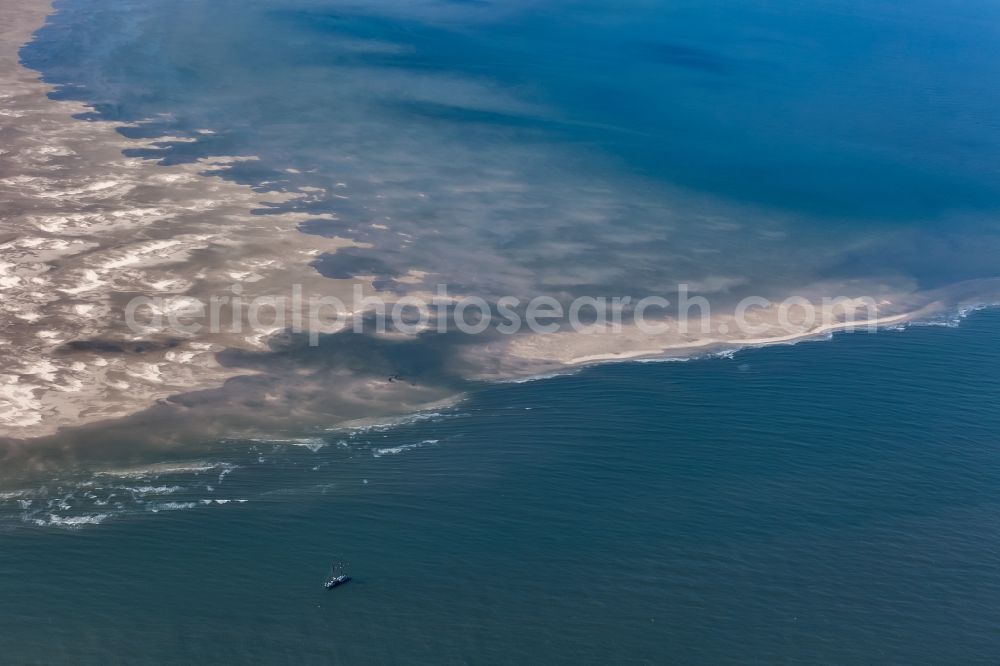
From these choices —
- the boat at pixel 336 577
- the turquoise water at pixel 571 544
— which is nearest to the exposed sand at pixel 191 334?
the turquoise water at pixel 571 544

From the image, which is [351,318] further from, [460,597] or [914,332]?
[914,332]

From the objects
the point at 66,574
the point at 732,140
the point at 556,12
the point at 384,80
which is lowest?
the point at 66,574

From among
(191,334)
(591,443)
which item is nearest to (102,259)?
(191,334)

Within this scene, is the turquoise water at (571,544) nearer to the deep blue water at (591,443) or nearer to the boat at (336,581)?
the deep blue water at (591,443)

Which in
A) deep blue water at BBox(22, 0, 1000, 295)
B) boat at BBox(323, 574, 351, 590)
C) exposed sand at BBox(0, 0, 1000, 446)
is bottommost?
Result: boat at BBox(323, 574, 351, 590)

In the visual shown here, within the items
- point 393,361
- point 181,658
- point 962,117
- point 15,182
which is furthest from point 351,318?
point 962,117

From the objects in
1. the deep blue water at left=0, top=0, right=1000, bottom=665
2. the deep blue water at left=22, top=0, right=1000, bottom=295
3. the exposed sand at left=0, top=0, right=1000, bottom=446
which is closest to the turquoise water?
the deep blue water at left=0, top=0, right=1000, bottom=665

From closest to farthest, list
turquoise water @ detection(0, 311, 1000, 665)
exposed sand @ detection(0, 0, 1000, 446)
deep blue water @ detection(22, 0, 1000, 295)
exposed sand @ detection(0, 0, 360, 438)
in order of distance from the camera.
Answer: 1. turquoise water @ detection(0, 311, 1000, 665)
2. exposed sand @ detection(0, 0, 1000, 446)
3. exposed sand @ detection(0, 0, 360, 438)
4. deep blue water @ detection(22, 0, 1000, 295)

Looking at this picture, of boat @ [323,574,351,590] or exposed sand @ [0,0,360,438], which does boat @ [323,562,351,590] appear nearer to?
boat @ [323,574,351,590]
